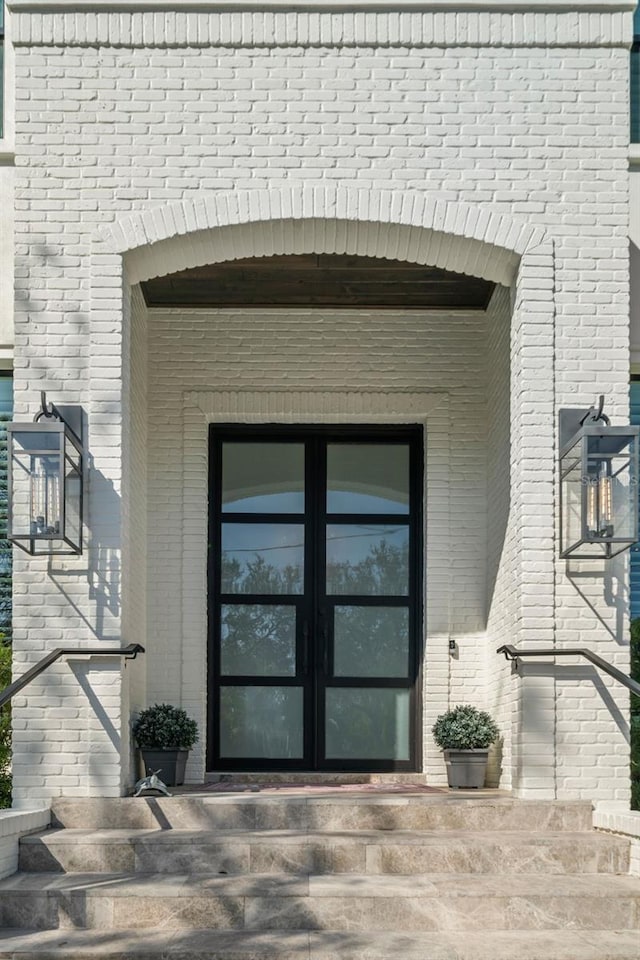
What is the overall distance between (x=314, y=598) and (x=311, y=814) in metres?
2.55

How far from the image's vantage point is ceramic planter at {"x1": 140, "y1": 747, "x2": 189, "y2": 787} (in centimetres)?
860

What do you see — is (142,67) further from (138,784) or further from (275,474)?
(138,784)

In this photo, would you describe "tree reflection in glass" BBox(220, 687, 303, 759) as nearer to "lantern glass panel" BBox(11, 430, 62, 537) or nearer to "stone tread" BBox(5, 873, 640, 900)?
"lantern glass panel" BBox(11, 430, 62, 537)

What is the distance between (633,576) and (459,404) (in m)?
1.69

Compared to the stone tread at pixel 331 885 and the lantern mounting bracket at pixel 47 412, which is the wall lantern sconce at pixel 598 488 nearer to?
the stone tread at pixel 331 885

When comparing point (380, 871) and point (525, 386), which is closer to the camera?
point (380, 871)

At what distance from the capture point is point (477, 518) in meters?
9.62

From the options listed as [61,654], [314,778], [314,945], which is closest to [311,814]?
[314,945]

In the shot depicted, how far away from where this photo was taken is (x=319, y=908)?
21.1 feet

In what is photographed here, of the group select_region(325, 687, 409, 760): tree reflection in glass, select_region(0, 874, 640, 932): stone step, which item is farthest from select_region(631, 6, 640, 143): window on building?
select_region(0, 874, 640, 932): stone step

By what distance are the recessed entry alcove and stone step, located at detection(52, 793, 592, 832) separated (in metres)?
3.47

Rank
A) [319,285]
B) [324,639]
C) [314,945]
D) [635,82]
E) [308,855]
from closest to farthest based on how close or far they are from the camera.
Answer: [314,945], [308,855], [319,285], [635,82], [324,639]

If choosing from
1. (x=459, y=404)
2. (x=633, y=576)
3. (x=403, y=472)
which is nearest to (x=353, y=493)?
(x=403, y=472)

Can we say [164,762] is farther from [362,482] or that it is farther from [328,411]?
[328,411]
